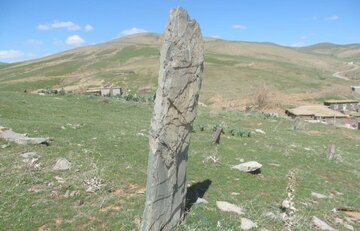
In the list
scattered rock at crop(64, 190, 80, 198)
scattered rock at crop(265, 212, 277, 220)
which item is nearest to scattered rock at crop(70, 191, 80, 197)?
scattered rock at crop(64, 190, 80, 198)

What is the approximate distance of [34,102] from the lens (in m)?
28.5

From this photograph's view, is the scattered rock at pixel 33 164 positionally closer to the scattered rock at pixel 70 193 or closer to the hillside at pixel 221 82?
the scattered rock at pixel 70 193

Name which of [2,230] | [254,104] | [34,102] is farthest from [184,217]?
[254,104]

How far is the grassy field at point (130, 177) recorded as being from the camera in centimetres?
994

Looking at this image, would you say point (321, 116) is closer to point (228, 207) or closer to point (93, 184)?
point (228, 207)

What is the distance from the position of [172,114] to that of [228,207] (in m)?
→ 3.87

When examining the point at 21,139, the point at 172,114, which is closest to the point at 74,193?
the point at 172,114

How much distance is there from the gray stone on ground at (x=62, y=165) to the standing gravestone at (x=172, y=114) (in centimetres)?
529

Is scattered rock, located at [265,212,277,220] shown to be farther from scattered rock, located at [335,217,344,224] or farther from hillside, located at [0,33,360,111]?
hillside, located at [0,33,360,111]

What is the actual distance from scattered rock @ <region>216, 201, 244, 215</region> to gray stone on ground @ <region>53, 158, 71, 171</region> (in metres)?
5.38

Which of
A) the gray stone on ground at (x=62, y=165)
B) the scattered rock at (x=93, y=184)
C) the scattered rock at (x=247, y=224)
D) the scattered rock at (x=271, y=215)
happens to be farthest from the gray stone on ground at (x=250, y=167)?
the gray stone on ground at (x=62, y=165)

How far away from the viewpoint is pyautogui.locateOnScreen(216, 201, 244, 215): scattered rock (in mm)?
10773

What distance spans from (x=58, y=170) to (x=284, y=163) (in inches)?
394

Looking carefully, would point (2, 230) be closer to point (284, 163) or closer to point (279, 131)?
point (284, 163)
